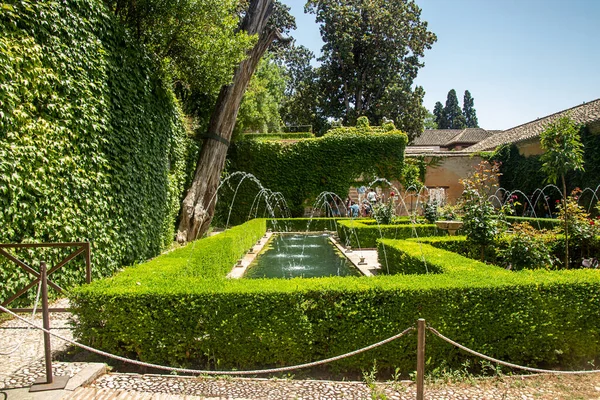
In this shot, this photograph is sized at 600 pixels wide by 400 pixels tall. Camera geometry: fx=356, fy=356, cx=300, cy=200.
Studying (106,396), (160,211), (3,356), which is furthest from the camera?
(160,211)

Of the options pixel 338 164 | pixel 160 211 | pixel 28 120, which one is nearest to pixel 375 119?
pixel 338 164

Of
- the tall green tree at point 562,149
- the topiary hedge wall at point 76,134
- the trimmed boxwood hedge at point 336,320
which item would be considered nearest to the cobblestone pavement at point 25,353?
the trimmed boxwood hedge at point 336,320

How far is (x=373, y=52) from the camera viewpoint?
27.3m

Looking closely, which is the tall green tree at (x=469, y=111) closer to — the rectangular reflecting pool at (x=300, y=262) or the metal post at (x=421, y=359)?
the rectangular reflecting pool at (x=300, y=262)

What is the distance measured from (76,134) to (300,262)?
516cm

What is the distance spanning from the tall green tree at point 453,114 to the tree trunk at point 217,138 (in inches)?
2135

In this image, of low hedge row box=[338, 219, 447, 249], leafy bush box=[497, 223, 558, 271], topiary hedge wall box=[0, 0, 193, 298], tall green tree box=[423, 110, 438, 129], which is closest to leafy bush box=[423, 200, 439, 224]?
low hedge row box=[338, 219, 447, 249]

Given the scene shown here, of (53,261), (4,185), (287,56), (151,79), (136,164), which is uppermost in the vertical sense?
(287,56)

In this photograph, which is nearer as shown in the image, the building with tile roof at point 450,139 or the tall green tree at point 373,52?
the tall green tree at point 373,52

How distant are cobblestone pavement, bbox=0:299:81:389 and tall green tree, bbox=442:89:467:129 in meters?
63.3

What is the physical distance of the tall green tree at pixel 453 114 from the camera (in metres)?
58.9

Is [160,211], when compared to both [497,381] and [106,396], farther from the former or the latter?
[497,381]

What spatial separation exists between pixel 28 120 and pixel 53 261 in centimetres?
194

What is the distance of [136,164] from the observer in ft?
25.0
